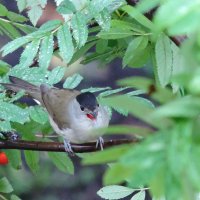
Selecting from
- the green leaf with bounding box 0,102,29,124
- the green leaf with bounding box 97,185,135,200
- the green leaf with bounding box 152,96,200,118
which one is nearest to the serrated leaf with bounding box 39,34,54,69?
the green leaf with bounding box 0,102,29,124

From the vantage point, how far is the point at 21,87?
9.46ft

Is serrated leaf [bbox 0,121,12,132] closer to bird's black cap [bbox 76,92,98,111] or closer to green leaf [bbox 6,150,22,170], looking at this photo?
green leaf [bbox 6,150,22,170]

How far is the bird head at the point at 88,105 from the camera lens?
319 centimetres

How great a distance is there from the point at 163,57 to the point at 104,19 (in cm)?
25

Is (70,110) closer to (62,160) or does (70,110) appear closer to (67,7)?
(62,160)

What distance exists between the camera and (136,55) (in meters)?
2.49

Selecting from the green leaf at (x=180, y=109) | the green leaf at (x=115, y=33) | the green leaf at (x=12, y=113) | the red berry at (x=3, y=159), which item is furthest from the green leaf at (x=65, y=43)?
the green leaf at (x=180, y=109)

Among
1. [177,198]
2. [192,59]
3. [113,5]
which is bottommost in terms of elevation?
[177,198]

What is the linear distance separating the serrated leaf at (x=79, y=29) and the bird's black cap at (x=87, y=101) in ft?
2.32

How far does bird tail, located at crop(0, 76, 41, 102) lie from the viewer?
265 cm

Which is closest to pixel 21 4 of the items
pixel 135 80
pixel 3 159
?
pixel 3 159

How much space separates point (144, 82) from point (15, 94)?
74.7 inches

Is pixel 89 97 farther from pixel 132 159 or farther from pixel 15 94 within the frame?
pixel 132 159

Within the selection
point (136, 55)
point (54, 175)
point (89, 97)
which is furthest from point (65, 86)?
point (54, 175)
